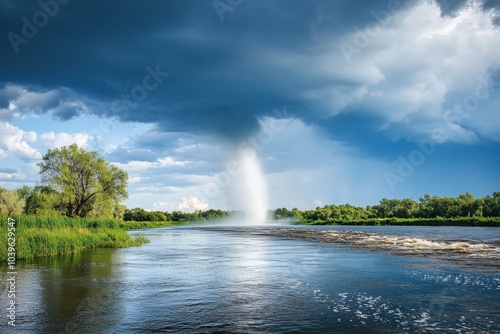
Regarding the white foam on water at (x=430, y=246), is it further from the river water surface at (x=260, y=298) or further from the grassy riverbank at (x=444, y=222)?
the grassy riverbank at (x=444, y=222)

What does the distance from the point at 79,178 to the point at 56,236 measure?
4372 centimetres

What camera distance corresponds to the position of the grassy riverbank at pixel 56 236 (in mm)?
32013

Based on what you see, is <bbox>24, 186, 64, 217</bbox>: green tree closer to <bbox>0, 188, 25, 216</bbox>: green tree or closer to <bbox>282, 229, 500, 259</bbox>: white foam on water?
<bbox>0, 188, 25, 216</bbox>: green tree

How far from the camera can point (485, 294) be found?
1664 centimetres

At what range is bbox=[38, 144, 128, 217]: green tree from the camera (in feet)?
248

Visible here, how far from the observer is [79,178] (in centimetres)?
7819

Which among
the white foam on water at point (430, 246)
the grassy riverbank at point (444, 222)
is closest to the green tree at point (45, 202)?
the white foam on water at point (430, 246)

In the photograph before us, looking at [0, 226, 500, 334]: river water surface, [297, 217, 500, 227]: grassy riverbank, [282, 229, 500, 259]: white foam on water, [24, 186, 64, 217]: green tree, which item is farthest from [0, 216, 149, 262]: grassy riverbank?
[297, 217, 500, 227]: grassy riverbank

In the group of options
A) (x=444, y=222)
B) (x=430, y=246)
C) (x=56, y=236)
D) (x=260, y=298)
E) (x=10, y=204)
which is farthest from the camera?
(x=444, y=222)

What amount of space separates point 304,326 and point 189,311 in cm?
449

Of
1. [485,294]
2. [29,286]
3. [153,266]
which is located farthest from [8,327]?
[485,294]

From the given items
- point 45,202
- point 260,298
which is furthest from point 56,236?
point 45,202

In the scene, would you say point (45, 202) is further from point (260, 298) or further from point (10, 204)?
point (260, 298)

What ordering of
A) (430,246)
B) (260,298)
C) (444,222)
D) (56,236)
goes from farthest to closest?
(444,222) < (430,246) < (56,236) < (260,298)
